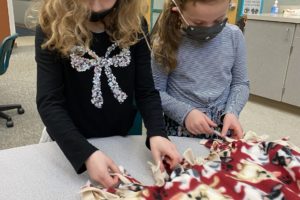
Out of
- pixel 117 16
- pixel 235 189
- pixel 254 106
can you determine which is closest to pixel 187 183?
pixel 235 189

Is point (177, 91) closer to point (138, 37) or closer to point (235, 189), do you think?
point (138, 37)

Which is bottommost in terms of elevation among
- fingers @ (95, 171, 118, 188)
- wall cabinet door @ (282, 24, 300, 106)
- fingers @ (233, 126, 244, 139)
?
wall cabinet door @ (282, 24, 300, 106)

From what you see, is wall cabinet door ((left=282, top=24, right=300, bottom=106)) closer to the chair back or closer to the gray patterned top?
the gray patterned top

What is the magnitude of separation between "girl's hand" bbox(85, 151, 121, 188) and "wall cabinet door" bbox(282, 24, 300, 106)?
2.31 metres

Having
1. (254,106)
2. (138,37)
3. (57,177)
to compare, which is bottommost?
(254,106)

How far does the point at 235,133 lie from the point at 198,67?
0.25m

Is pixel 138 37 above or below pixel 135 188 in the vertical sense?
above

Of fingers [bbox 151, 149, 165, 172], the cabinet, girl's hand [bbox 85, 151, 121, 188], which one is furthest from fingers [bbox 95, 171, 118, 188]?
the cabinet

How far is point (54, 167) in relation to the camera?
0.73 m

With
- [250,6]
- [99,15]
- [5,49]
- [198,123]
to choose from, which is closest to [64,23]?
[99,15]

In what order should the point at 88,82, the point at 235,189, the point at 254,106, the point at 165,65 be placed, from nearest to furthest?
the point at 235,189, the point at 88,82, the point at 165,65, the point at 254,106

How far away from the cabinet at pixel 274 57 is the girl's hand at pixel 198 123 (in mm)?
1955

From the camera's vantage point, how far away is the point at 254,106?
289 centimetres

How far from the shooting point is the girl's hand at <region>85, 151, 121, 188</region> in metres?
0.64
